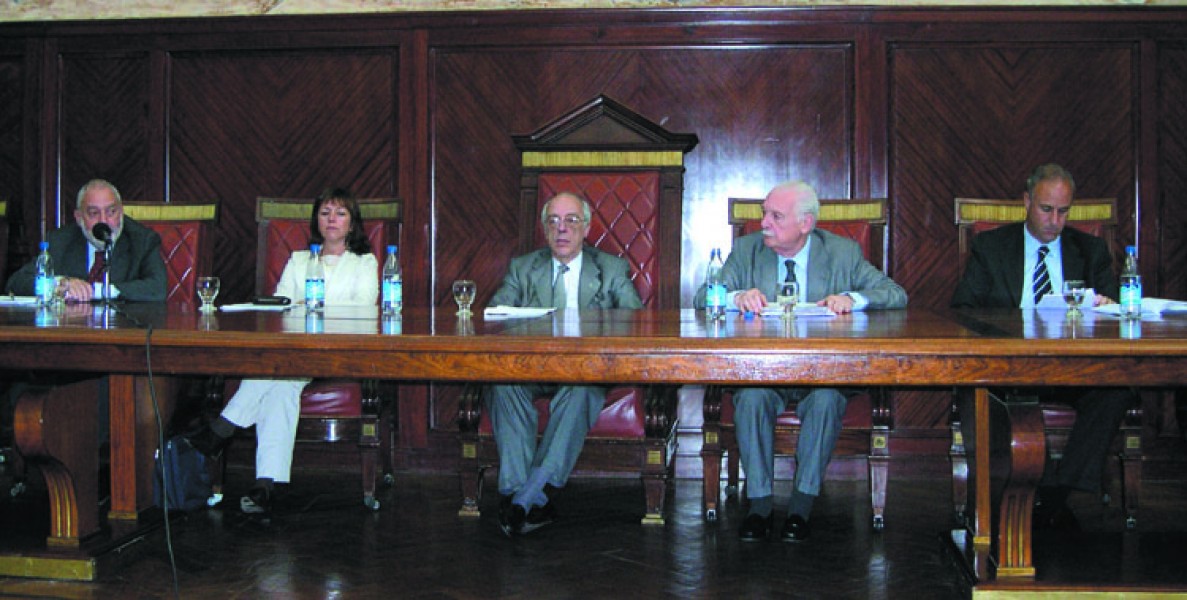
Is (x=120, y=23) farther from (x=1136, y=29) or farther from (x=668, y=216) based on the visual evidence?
(x=1136, y=29)

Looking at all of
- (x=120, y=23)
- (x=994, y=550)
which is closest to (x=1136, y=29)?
(x=994, y=550)

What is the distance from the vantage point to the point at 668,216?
170 inches

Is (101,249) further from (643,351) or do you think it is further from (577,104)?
(643,351)

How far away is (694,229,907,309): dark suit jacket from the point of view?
11.9 ft

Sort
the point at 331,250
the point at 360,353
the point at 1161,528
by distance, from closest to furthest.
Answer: the point at 360,353 → the point at 1161,528 → the point at 331,250

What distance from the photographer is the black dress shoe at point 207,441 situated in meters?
3.62

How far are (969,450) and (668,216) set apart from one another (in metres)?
1.70

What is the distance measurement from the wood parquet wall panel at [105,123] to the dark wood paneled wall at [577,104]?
0.01 metres

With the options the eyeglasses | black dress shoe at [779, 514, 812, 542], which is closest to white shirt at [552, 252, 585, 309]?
the eyeglasses

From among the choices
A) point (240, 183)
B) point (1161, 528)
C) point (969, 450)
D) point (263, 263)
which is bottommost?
point (1161, 528)

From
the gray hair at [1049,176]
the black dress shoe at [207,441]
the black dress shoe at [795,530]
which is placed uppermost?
the gray hair at [1049,176]

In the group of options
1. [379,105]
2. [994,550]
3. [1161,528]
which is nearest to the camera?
[994,550]

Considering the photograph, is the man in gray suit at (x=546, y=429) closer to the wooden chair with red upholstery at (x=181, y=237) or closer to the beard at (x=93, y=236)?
the wooden chair with red upholstery at (x=181, y=237)

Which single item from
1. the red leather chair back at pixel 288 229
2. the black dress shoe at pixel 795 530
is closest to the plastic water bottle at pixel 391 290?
the red leather chair back at pixel 288 229
